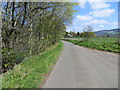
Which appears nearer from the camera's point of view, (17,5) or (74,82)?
(74,82)

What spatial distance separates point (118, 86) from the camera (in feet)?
10.8

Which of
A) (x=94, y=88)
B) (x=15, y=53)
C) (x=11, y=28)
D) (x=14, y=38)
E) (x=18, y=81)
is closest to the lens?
(x=94, y=88)

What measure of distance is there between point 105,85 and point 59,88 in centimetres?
164

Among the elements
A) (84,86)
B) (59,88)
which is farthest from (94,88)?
(59,88)

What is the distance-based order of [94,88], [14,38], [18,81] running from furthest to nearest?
[14,38] → [18,81] → [94,88]

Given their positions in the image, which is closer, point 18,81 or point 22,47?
point 18,81

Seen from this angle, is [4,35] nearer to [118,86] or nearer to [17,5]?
[17,5]

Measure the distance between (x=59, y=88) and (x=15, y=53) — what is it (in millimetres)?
3589

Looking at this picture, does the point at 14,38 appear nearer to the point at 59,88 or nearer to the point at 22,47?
the point at 22,47

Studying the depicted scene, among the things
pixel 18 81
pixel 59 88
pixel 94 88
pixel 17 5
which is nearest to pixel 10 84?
pixel 18 81

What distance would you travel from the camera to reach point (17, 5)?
6.51 m

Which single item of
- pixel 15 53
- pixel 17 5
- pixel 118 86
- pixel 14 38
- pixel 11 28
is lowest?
pixel 118 86

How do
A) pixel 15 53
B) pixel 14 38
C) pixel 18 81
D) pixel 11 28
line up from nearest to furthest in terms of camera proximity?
pixel 18 81
pixel 15 53
pixel 11 28
pixel 14 38

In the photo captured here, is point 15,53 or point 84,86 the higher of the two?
point 15,53
